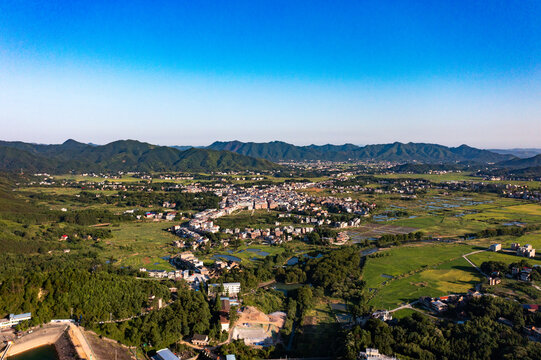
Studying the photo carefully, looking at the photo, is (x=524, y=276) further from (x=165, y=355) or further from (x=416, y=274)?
(x=165, y=355)

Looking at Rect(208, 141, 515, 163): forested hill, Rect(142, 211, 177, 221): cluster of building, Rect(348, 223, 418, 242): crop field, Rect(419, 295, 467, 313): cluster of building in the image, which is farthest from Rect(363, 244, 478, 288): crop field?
Rect(208, 141, 515, 163): forested hill

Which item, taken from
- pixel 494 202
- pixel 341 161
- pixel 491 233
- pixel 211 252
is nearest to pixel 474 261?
pixel 491 233

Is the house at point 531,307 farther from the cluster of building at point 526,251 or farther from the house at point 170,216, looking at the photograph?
the house at point 170,216

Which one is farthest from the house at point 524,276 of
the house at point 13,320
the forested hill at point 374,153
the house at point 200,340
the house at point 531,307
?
the forested hill at point 374,153

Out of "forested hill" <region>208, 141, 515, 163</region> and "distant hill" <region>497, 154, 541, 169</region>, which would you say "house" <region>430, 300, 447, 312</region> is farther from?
"forested hill" <region>208, 141, 515, 163</region>

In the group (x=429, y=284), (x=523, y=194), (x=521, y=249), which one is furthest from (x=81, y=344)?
(x=523, y=194)

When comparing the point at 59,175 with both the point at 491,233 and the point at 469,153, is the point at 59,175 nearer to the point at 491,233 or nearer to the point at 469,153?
the point at 491,233
